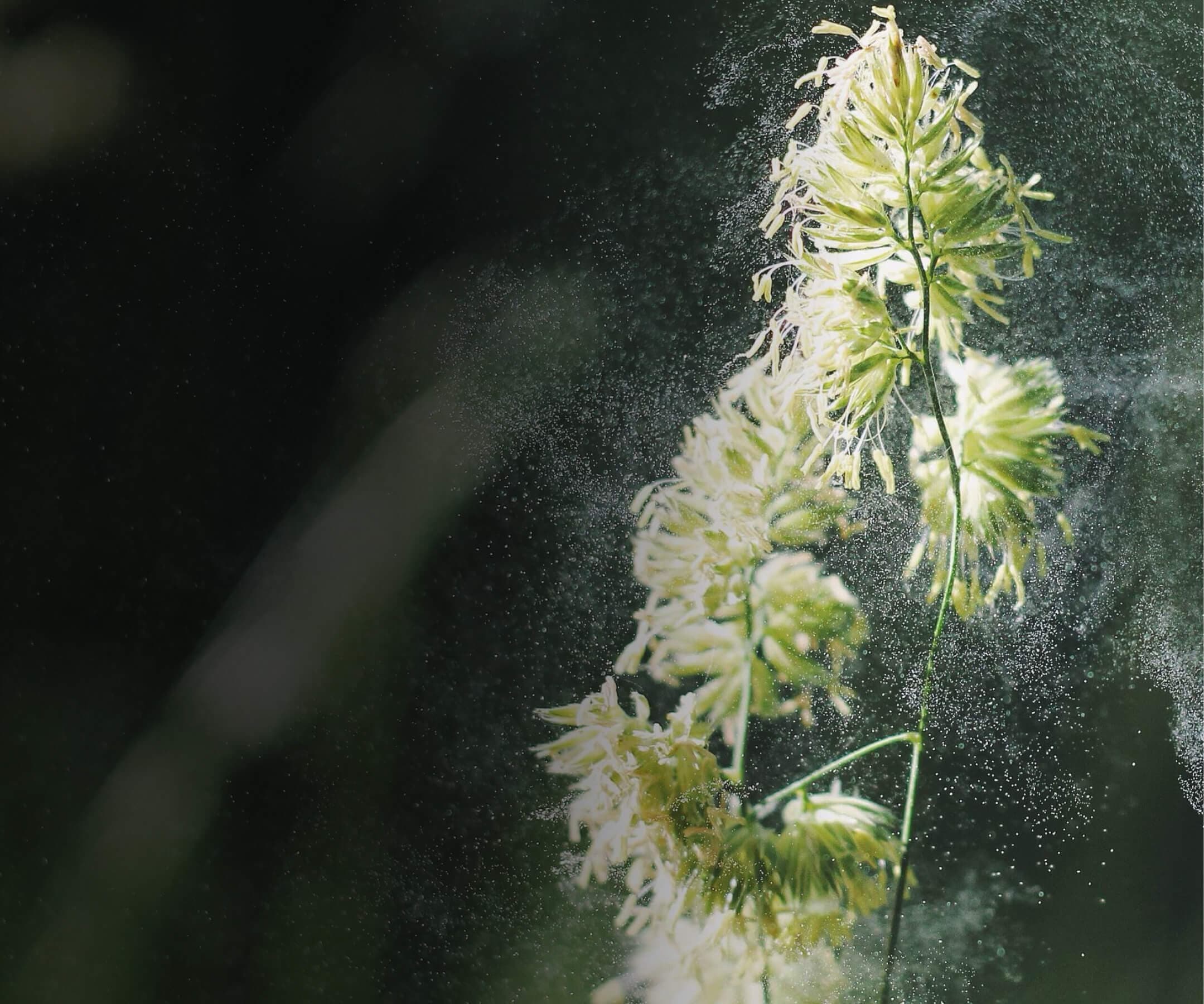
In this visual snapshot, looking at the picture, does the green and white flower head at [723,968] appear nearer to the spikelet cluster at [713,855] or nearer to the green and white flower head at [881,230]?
the spikelet cluster at [713,855]

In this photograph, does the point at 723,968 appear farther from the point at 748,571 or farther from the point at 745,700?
the point at 748,571

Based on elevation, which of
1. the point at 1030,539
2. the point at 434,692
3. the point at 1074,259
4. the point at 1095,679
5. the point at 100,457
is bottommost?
the point at 1095,679

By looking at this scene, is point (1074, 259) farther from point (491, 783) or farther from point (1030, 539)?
point (491, 783)

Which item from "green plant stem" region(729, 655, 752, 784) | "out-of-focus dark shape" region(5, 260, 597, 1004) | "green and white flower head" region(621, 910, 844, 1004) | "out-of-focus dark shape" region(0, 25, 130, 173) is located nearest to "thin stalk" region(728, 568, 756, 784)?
"green plant stem" region(729, 655, 752, 784)

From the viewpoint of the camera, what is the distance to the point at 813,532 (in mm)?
828

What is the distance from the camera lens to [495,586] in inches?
34.9

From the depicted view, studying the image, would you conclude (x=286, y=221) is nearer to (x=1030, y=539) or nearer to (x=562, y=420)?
(x=562, y=420)

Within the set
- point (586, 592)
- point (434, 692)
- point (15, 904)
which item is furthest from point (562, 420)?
point (15, 904)

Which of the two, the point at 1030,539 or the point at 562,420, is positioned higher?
the point at 562,420

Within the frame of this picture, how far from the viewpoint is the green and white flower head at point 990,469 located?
2.63ft

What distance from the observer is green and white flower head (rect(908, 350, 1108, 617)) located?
802 millimetres

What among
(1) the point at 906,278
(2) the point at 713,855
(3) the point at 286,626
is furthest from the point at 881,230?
(3) the point at 286,626

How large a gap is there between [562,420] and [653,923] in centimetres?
44

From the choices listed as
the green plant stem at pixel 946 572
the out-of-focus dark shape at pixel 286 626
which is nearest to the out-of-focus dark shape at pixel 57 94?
the out-of-focus dark shape at pixel 286 626
